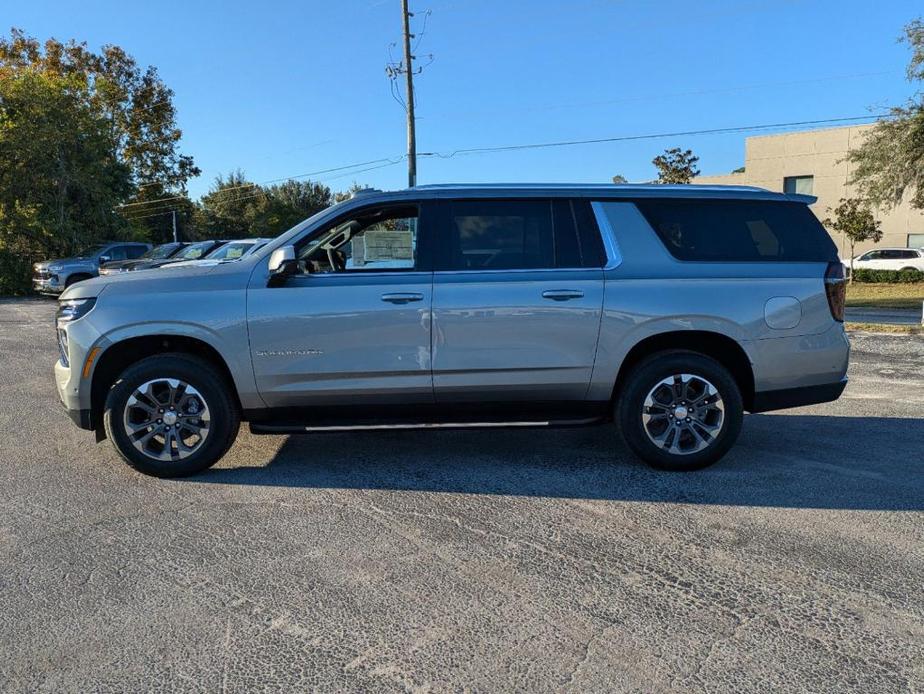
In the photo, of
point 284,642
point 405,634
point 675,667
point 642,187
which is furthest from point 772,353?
point 284,642

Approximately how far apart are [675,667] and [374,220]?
11.4ft

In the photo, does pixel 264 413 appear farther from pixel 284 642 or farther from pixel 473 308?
pixel 284 642

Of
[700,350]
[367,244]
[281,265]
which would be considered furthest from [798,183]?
[281,265]

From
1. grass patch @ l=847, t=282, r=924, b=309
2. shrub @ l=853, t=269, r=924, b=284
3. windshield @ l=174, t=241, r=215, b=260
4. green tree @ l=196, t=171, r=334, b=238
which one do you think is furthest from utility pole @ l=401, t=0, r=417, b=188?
green tree @ l=196, t=171, r=334, b=238

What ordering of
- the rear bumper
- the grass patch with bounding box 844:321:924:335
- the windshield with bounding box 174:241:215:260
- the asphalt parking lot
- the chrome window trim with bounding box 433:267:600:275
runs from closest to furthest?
the asphalt parking lot → the chrome window trim with bounding box 433:267:600:275 → the rear bumper → the grass patch with bounding box 844:321:924:335 → the windshield with bounding box 174:241:215:260

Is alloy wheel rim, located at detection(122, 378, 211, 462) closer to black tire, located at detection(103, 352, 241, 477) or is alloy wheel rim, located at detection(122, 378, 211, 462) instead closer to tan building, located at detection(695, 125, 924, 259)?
black tire, located at detection(103, 352, 241, 477)

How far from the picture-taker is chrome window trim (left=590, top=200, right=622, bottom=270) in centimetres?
476

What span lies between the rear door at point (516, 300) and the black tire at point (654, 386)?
0.36 meters

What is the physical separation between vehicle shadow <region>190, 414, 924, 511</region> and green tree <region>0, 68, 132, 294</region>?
25.1 metres

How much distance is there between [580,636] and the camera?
2.80m

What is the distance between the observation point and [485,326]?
15.2 feet

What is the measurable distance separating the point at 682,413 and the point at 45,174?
28.1m

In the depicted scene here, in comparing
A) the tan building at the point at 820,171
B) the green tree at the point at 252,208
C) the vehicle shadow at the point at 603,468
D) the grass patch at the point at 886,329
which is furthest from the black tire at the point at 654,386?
the green tree at the point at 252,208

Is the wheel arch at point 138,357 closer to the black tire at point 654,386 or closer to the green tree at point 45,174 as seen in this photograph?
the black tire at point 654,386
